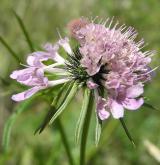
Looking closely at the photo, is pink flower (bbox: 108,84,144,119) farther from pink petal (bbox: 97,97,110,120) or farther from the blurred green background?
the blurred green background

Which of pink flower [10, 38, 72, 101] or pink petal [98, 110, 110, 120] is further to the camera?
pink flower [10, 38, 72, 101]

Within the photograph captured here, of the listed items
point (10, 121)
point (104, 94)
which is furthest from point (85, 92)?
point (10, 121)

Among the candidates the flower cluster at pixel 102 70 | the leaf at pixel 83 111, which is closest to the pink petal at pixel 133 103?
the flower cluster at pixel 102 70

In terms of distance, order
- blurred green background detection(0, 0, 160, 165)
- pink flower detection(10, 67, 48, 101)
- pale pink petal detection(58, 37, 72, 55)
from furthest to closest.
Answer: blurred green background detection(0, 0, 160, 165)
pale pink petal detection(58, 37, 72, 55)
pink flower detection(10, 67, 48, 101)

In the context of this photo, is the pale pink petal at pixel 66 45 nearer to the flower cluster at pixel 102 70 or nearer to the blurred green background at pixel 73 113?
the flower cluster at pixel 102 70

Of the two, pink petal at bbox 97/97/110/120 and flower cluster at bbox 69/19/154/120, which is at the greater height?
flower cluster at bbox 69/19/154/120

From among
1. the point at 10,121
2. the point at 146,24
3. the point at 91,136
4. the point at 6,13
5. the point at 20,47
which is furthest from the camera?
the point at 6,13

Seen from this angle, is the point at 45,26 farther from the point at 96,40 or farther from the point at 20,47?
the point at 96,40

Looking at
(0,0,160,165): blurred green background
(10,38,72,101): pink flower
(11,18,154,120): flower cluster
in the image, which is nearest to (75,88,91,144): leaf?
(11,18,154,120): flower cluster
